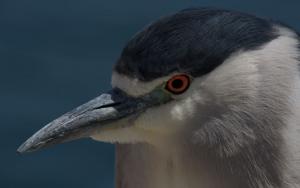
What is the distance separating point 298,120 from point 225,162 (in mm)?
208

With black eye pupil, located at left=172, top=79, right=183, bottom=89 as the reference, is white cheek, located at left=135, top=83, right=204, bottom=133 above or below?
below

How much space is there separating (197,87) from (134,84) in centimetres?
15

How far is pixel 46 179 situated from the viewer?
4246 mm

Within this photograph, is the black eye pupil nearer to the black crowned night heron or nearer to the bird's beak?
the black crowned night heron

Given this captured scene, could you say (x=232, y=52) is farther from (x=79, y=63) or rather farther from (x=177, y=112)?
(x=79, y=63)

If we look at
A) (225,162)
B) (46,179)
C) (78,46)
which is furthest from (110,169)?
(225,162)

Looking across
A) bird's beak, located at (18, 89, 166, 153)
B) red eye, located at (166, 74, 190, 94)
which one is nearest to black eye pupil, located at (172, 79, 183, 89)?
red eye, located at (166, 74, 190, 94)

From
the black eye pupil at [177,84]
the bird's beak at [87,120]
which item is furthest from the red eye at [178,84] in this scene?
the bird's beak at [87,120]

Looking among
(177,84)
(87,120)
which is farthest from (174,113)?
(87,120)

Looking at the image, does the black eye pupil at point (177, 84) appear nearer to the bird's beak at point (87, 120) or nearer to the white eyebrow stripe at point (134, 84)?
the white eyebrow stripe at point (134, 84)

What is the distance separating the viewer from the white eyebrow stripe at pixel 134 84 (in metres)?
2.54

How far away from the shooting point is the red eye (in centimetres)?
252

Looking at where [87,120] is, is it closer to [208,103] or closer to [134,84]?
[134,84]

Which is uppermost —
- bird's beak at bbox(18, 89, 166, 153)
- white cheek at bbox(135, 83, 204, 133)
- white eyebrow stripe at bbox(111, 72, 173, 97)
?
white eyebrow stripe at bbox(111, 72, 173, 97)
